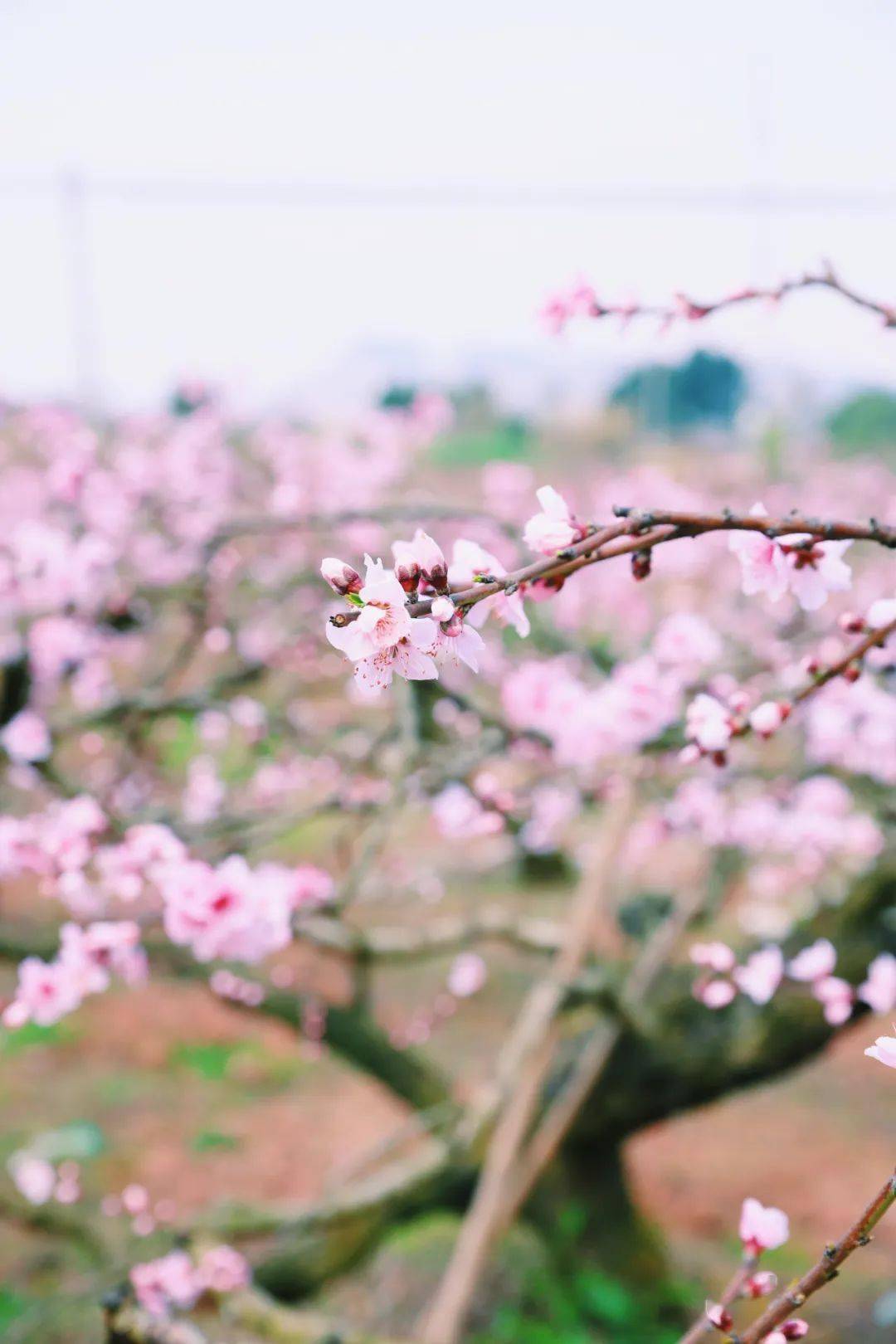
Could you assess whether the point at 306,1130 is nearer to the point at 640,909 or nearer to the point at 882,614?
the point at 640,909

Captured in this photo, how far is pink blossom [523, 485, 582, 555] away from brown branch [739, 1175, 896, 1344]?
455 millimetres

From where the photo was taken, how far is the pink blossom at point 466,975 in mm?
4328

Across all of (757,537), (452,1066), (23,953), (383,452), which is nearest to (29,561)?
A: (23,953)

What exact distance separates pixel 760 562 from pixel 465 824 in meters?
2.40

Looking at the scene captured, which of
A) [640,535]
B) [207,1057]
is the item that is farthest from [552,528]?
[207,1057]

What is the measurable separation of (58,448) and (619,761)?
4.49 metres

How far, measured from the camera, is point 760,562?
82 centimetres

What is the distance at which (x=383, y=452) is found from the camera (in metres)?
7.03

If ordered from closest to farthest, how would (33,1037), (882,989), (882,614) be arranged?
1. (882,614)
2. (882,989)
3. (33,1037)

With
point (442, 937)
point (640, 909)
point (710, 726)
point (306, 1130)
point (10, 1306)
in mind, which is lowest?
point (306, 1130)

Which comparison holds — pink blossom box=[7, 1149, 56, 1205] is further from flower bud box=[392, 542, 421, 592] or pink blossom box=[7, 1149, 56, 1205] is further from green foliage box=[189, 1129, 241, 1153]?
flower bud box=[392, 542, 421, 592]

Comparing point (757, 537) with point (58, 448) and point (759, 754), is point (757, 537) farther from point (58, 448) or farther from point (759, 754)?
point (58, 448)

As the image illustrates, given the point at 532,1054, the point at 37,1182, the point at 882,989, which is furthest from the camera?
the point at 37,1182

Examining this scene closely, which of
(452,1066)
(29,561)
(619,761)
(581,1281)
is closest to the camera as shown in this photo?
(619,761)
